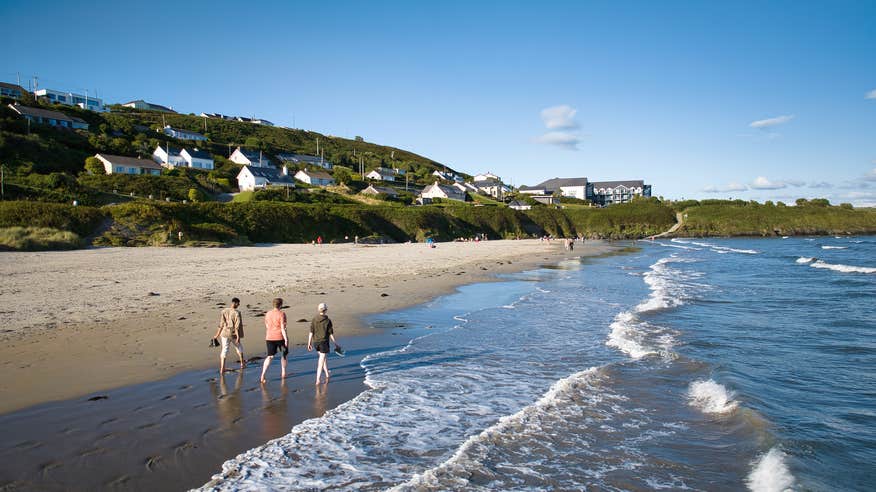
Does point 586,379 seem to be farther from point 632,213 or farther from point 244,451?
point 632,213

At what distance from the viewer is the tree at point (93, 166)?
5779 cm

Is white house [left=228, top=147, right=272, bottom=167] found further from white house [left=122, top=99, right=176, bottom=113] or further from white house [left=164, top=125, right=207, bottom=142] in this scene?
white house [left=122, top=99, right=176, bottom=113]

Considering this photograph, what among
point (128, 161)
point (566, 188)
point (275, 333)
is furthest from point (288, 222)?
point (566, 188)

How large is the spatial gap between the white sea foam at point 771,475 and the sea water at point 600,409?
0.08 ft

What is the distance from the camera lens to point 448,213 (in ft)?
234

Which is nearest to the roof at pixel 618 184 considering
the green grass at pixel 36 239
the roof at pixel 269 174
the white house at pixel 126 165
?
the roof at pixel 269 174

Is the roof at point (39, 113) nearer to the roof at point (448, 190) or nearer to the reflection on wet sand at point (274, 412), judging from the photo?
the roof at point (448, 190)

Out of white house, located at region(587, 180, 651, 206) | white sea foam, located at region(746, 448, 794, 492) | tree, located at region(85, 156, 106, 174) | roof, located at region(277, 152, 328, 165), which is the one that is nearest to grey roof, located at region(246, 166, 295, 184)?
tree, located at region(85, 156, 106, 174)

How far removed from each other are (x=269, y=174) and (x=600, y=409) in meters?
76.4

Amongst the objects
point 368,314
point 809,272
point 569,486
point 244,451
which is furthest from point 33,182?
point 809,272

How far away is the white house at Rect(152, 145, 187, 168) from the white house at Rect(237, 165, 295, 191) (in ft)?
32.5

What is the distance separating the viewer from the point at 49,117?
74125 millimetres

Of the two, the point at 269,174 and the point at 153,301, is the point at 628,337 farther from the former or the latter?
the point at 269,174

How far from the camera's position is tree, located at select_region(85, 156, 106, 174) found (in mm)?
57791
